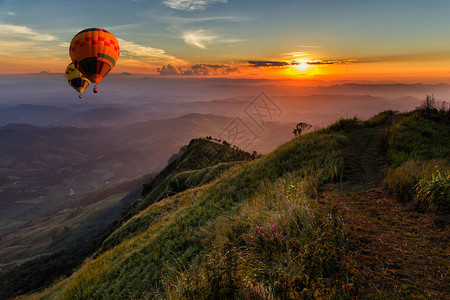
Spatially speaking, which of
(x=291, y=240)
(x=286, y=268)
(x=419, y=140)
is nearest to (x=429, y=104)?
(x=419, y=140)

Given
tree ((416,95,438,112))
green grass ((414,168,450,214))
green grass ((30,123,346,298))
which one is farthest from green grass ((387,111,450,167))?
green grass ((414,168,450,214))

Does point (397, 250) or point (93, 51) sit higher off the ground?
point (93, 51)

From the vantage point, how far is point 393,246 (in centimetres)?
352

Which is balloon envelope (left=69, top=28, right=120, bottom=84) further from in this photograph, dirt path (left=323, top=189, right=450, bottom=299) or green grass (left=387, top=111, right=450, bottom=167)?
dirt path (left=323, top=189, right=450, bottom=299)

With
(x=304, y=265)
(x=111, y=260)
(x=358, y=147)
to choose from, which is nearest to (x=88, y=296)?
(x=111, y=260)

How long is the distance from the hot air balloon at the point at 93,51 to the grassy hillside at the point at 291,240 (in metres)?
A: 39.1

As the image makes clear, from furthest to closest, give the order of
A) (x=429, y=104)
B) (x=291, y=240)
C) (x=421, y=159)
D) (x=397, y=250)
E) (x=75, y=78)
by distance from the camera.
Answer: (x=75, y=78) < (x=429, y=104) < (x=421, y=159) < (x=291, y=240) < (x=397, y=250)

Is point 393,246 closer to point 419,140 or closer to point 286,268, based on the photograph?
point 286,268

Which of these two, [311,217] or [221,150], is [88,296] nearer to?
[311,217]

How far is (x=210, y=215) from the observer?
820 cm

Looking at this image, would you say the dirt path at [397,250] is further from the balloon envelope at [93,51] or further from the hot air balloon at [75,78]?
the hot air balloon at [75,78]

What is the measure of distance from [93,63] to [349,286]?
4617 centimetres

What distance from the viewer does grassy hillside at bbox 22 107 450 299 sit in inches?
113

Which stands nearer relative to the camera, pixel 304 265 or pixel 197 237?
pixel 304 265
